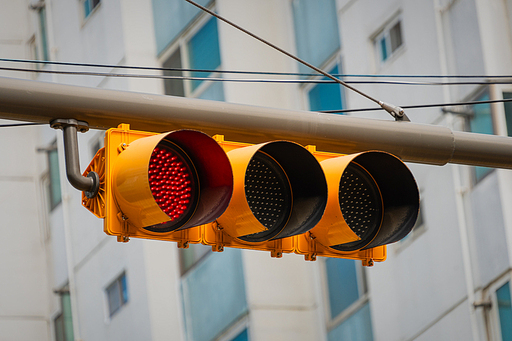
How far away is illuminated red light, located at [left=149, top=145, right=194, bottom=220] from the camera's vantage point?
3.98m

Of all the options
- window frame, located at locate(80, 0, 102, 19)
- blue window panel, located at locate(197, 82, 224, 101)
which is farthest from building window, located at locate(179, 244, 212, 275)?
window frame, located at locate(80, 0, 102, 19)

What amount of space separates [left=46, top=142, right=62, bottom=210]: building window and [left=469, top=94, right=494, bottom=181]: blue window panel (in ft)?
34.5

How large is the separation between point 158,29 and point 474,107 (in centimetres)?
753

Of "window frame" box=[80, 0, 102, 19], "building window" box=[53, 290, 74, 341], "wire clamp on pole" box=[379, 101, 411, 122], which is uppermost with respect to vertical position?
"window frame" box=[80, 0, 102, 19]

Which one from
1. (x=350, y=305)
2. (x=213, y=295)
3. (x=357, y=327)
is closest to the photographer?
(x=357, y=327)

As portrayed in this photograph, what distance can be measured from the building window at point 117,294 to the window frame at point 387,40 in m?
7.00

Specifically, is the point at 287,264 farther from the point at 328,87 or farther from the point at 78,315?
the point at 78,315

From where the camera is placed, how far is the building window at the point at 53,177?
803 inches

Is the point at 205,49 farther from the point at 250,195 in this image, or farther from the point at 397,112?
the point at 250,195

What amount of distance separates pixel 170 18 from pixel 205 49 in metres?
1.16

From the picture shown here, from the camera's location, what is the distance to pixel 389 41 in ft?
48.9

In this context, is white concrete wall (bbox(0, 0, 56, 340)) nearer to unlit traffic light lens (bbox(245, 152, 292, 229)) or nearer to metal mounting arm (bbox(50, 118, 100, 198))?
metal mounting arm (bbox(50, 118, 100, 198))

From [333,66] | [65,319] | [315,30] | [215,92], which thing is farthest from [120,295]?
[315,30]

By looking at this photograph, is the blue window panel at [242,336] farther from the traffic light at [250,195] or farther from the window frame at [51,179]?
the traffic light at [250,195]
